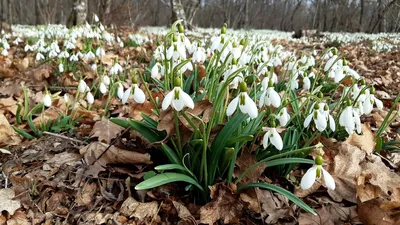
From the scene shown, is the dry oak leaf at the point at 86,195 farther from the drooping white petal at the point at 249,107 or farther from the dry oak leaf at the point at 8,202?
the drooping white petal at the point at 249,107

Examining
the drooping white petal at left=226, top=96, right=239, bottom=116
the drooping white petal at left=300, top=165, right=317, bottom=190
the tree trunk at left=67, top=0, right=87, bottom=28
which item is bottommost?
the drooping white petal at left=300, top=165, right=317, bottom=190

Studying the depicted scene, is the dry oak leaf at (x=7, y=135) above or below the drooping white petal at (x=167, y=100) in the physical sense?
below

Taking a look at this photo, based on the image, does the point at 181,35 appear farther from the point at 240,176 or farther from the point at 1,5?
the point at 1,5

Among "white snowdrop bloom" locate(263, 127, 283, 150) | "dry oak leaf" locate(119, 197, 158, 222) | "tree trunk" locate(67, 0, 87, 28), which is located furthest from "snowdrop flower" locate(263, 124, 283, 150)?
"tree trunk" locate(67, 0, 87, 28)

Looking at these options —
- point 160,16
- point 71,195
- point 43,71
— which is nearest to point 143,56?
point 43,71

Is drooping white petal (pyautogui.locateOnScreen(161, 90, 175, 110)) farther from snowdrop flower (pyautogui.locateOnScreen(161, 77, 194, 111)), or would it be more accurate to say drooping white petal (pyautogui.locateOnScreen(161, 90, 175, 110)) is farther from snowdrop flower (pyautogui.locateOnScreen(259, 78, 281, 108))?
snowdrop flower (pyautogui.locateOnScreen(259, 78, 281, 108))

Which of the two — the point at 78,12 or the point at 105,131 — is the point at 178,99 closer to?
the point at 105,131

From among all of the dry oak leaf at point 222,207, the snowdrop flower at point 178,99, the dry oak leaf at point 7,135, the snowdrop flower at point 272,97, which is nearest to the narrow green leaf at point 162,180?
the dry oak leaf at point 222,207
